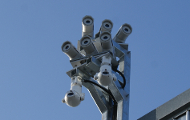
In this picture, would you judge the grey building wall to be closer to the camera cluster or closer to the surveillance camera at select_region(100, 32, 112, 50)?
the camera cluster

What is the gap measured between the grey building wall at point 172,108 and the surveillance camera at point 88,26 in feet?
11.5

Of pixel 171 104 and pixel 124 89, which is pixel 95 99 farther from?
pixel 171 104

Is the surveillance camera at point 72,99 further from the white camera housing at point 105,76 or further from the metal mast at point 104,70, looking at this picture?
the white camera housing at point 105,76

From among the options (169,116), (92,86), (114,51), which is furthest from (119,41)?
(169,116)

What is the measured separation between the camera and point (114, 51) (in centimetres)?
1916

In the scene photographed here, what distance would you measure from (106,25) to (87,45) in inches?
69.9

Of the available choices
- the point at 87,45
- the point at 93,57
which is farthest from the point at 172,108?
the point at 87,45

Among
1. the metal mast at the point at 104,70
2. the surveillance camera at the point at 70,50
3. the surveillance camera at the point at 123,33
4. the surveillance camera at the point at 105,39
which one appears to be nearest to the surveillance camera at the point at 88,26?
the metal mast at the point at 104,70

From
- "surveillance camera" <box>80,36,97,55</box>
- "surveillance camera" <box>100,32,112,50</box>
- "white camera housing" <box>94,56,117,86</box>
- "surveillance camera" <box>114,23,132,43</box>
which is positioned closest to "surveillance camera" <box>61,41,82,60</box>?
"surveillance camera" <box>80,36,97,55</box>

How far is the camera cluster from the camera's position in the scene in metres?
17.2

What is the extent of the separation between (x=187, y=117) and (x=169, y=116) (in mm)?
731

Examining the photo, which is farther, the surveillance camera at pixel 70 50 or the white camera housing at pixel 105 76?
the surveillance camera at pixel 70 50

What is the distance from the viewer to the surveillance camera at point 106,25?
64.8 ft

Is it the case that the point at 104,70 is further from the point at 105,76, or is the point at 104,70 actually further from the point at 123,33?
the point at 123,33
